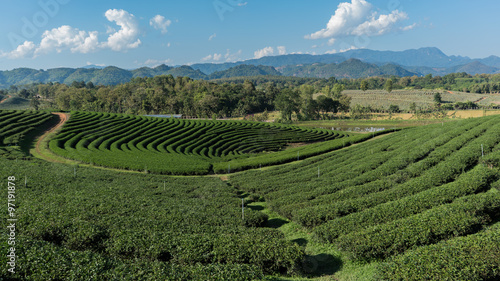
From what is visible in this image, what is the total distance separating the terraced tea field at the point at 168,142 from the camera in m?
40.4

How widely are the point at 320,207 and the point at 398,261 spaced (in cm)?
790

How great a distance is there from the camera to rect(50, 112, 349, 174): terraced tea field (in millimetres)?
40375

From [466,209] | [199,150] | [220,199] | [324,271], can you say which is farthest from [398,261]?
[199,150]

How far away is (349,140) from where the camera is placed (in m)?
53.7

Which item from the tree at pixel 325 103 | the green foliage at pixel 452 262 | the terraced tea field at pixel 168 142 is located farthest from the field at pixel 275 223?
the tree at pixel 325 103

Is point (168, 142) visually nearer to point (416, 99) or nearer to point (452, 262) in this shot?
point (452, 262)

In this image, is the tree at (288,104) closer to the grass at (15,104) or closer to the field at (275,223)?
the field at (275,223)

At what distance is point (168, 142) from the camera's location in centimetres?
5891

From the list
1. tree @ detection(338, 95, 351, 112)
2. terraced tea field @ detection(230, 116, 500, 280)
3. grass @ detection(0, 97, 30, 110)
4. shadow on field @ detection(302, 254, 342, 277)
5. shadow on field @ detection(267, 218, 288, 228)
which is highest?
grass @ detection(0, 97, 30, 110)

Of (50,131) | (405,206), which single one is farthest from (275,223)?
(50,131)

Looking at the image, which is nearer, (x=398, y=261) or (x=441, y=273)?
(x=441, y=273)

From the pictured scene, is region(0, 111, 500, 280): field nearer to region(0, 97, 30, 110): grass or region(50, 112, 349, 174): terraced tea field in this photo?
region(50, 112, 349, 174): terraced tea field

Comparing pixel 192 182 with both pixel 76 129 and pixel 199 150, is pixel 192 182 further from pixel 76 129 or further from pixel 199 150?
pixel 76 129

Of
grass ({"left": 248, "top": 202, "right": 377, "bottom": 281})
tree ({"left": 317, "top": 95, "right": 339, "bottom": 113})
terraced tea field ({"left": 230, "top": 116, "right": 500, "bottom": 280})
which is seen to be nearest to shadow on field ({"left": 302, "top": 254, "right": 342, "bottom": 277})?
grass ({"left": 248, "top": 202, "right": 377, "bottom": 281})
